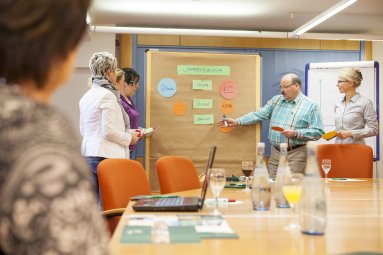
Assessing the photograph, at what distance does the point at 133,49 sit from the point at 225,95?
1.86 meters

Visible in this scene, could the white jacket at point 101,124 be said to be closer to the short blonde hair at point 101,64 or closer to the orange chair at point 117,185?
the short blonde hair at point 101,64

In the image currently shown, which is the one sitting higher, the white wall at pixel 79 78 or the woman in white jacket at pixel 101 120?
the white wall at pixel 79 78

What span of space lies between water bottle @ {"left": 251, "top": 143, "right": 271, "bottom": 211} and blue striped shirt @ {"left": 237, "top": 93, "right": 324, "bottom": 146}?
2634mm

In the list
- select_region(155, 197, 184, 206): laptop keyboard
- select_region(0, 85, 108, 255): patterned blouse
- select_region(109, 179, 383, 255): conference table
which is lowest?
select_region(109, 179, 383, 255): conference table

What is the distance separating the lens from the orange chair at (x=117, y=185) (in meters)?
2.23

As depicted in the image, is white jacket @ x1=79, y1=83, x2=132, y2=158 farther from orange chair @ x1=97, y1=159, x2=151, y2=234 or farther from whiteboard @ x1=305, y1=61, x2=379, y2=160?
whiteboard @ x1=305, y1=61, x2=379, y2=160

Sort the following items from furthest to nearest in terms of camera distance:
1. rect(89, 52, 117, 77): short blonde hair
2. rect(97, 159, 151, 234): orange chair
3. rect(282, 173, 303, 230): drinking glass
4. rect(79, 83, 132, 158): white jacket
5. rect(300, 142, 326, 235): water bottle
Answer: rect(89, 52, 117, 77): short blonde hair < rect(79, 83, 132, 158): white jacket < rect(97, 159, 151, 234): orange chair < rect(282, 173, 303, 230): drinking glass < rect(300, 142, 326, 235): water bottle

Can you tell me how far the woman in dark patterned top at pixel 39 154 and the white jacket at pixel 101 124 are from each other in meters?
2.63

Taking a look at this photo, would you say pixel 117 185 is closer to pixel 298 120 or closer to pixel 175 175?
pixel 175 175

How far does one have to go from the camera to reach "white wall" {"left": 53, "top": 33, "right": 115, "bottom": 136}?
638cm

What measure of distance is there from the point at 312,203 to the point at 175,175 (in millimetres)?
1563

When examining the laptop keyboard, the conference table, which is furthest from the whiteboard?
the laptop keyboard

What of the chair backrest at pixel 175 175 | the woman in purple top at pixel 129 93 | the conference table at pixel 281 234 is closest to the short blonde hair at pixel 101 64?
the woman in purple top at pixel 129 93

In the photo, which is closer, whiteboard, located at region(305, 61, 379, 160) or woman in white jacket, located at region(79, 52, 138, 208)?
woman in white jacket, located at region(79, 52, 138, 208)
